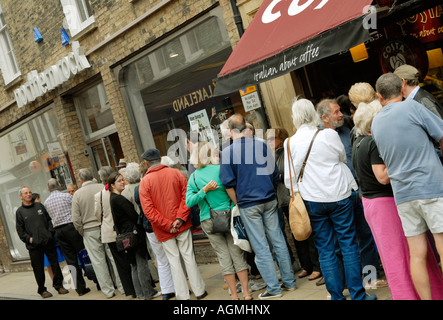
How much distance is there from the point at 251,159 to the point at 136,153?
217 inches

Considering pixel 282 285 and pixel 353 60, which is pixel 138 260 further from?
pixel 353 60

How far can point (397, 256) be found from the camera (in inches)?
186

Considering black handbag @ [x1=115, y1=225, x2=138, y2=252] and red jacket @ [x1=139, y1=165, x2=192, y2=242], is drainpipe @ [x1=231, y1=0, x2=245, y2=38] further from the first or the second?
black handbag @ [x1=115, y1=225, x2=138, y2=252]

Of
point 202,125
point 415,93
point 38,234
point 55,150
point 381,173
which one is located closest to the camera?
point 381,173

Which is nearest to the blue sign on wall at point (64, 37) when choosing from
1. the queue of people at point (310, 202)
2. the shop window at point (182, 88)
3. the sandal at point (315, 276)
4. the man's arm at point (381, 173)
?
the shop window at point (182, 88)

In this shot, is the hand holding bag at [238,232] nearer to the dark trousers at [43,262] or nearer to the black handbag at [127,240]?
the black handbag at [127,240]

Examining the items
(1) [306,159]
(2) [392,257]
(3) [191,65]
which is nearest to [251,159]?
(1) [306,159]

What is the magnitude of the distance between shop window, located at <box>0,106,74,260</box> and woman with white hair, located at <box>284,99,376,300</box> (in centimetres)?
945

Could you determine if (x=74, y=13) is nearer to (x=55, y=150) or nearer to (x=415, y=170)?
(x=55, y=150)

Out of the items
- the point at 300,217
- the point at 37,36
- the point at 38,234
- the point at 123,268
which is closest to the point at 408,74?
the point at 300,217

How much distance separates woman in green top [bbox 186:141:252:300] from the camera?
21.9ft

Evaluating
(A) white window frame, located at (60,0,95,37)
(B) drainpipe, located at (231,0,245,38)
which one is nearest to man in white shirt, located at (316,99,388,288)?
(B) drainpipe, located at (231,0,245,38)

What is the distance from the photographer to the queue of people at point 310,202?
4406 millimetres

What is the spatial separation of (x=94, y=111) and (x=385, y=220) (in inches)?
369
